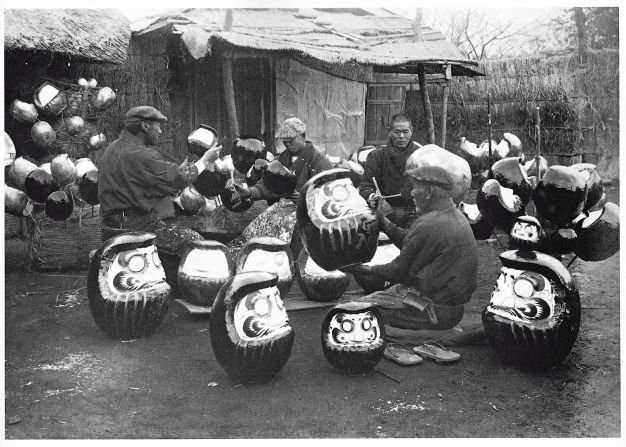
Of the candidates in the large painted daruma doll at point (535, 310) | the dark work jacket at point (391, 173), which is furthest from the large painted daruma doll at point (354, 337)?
the dark work jacket at point (391, 173)

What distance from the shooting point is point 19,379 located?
4.19 metres

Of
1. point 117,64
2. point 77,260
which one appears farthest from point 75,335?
point 117,64

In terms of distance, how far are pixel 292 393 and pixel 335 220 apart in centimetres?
112

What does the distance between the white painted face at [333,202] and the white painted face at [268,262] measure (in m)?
1.11

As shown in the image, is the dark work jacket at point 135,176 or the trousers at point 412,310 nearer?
the trousers at point 412,310

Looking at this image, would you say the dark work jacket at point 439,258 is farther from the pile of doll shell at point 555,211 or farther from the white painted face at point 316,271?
the white painted face at point 316,271

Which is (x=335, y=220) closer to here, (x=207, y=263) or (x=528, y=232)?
(x=528, y=232)

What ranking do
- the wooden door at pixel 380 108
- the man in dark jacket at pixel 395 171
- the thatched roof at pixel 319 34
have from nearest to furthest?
the man in dark jacket at pixel 395 171, the thatched roof at pixel 319 34, the wooden door at pixel 380 108

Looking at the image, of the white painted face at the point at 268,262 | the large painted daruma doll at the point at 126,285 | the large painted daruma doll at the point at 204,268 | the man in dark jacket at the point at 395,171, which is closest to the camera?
the large painted daruma doll at the point at 126,285

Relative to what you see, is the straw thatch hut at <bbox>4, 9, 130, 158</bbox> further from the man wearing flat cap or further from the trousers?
the trousers

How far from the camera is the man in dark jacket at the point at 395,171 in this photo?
244 inches

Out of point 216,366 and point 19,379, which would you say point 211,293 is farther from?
point 19,379

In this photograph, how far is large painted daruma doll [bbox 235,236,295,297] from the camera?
206 inches

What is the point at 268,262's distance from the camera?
5.29m
